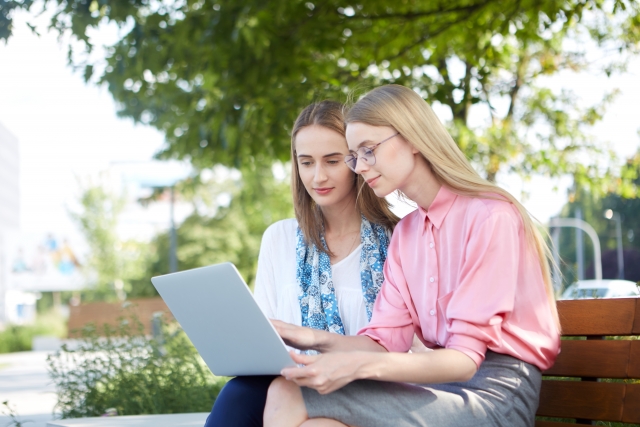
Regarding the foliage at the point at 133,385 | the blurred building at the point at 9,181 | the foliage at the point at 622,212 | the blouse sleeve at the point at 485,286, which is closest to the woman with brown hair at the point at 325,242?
the blouse sleeve at the point at 485,286

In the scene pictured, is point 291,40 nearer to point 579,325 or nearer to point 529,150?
point 579,325

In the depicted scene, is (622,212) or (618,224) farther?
(618,224)

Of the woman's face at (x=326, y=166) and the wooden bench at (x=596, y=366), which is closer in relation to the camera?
the wooden bench at (x=596, y=366)

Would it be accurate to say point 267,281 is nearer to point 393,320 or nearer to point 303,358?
point 393,320

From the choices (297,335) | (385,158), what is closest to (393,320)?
(297,335)

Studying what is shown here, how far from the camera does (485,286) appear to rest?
2285 millimetres

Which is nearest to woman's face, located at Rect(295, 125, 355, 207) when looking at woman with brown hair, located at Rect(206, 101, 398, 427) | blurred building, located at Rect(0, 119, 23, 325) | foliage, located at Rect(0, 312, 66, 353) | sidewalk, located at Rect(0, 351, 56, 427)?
woman with brown hair, located at Rect(206, 101, 398, 427)

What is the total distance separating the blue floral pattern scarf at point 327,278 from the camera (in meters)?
3.14

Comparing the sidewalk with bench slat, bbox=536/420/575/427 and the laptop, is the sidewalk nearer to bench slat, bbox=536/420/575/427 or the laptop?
the laptop

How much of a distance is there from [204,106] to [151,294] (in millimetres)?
27719

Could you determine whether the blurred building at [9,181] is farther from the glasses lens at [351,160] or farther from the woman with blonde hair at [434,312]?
the woman with blonde hair at [434,312]

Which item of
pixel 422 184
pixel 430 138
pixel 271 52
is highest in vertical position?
pixel 271 52

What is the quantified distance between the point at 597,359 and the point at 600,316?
151 millimetres

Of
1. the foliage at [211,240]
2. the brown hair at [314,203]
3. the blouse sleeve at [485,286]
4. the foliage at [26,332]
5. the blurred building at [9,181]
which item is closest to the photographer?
the blouse sleeve at [485,286]
